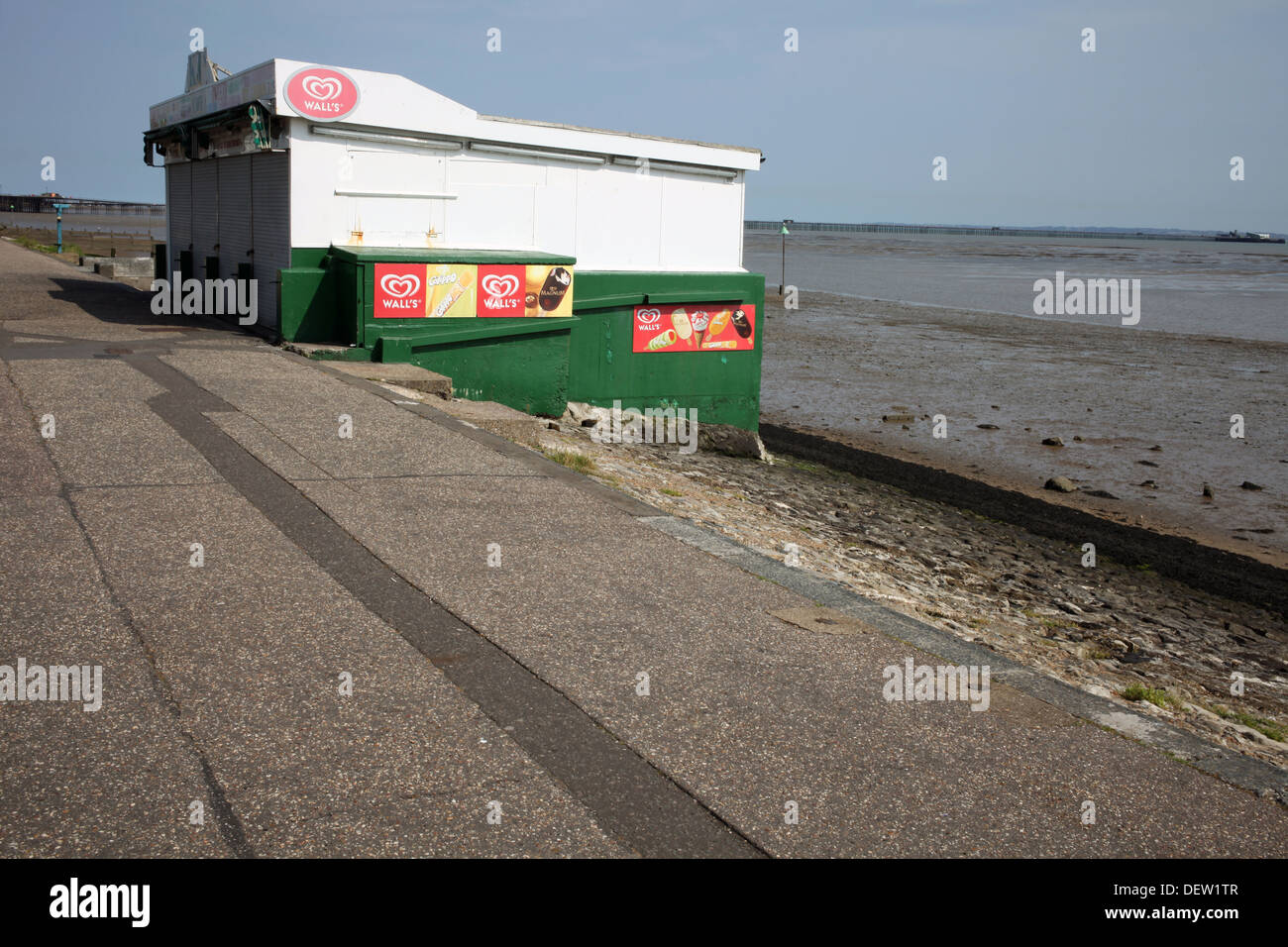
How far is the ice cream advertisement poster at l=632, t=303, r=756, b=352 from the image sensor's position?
18.5 meters

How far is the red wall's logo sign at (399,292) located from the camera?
14.4 meters

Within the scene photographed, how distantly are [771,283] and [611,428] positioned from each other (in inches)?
2275

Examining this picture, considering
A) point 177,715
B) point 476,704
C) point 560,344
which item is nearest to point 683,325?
point 560,344

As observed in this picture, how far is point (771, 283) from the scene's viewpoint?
7369 cm

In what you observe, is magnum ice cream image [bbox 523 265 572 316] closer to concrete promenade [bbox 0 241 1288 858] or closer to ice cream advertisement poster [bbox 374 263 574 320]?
ice cream advertisement poster [bbox 374 263 574 320]

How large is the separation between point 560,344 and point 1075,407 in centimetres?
1566

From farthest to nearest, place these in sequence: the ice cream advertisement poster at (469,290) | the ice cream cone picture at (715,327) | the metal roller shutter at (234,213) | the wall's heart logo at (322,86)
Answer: the ice cream cone picture at (715,327) → the metal roller shutter at (234,213) → the wall's heart logo at (322,86) → the ice cream advertisement poster at (469,290)

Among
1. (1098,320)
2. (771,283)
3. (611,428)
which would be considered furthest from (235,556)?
(771,283)

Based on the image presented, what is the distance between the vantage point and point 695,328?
19016mm

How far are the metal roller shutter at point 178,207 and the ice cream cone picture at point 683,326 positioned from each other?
29.5ft

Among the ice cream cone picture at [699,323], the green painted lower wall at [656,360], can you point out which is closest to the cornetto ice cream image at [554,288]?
the green painted lower wall at [656,360]

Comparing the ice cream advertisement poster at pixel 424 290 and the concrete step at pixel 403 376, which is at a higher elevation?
the ice cream advertisement poster at pixel 424 290

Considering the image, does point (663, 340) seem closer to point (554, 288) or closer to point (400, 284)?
point (554, 288)

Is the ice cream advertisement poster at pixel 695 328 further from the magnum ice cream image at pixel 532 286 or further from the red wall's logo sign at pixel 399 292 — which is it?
the red wall's logo sign at pixel 399 292
